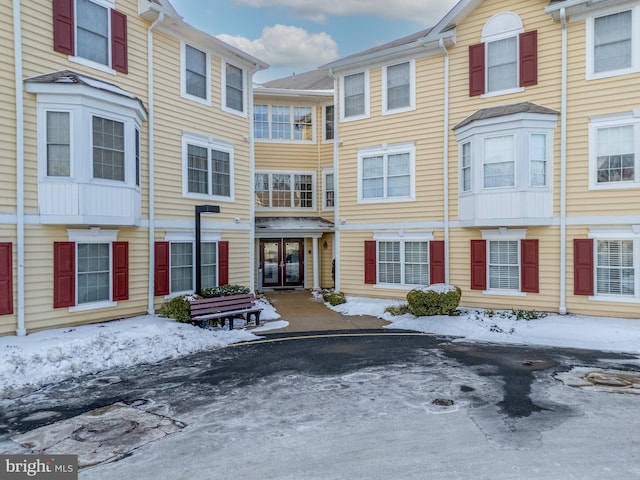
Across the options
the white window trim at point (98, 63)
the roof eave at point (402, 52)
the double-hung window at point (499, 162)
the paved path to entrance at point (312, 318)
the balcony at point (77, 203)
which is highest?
the roof eave at point (402, 52)

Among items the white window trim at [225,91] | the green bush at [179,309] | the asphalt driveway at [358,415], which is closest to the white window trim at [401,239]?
the asphalt driveway at [358,415]

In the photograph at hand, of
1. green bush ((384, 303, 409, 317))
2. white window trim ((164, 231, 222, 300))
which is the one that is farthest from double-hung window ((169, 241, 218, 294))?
green bush ((384, 303, 409, 317))

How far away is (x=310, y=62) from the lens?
5759cm

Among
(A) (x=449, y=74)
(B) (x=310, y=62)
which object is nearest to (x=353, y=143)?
(A) (x=449, y=74)

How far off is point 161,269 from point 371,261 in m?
7.29

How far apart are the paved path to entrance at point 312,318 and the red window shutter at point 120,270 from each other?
4207 mm

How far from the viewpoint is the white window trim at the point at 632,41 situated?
11711 mm

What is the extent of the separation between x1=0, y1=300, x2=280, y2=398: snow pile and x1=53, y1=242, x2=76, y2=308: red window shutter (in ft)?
2.38

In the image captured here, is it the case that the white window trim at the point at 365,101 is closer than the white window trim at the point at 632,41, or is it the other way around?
the white window trim at the point at 632,41

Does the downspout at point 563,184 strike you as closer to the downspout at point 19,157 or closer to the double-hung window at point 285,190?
the double-hung window at point 285,190

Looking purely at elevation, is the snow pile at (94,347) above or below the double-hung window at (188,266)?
below

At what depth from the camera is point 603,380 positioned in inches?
306

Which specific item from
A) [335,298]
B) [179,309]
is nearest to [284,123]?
[335,298]

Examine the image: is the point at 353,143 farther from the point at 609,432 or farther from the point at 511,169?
the point at 609,432
